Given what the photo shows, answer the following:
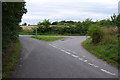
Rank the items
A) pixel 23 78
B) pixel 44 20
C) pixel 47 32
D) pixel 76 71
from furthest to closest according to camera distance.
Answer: pixel 44 20 → pixel 47 32 → pixel 76 71 → pixel 23 78

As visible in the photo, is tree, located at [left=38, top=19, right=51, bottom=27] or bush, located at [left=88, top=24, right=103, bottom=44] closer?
bush, located at [left=88, top=24, right=103, bottom=44]

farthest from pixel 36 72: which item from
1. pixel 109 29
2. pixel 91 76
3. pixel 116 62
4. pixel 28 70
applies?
pixel 109 29

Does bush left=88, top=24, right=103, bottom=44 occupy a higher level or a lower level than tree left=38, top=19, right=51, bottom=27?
lower

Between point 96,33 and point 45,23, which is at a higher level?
point 45,23

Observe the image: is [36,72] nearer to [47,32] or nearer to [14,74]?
[14,74]

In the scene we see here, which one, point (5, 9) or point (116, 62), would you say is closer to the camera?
point (5, 9)

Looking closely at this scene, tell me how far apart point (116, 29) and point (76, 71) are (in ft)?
33.6

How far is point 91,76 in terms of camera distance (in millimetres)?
7156

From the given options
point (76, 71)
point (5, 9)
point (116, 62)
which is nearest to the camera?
point (76, 71)

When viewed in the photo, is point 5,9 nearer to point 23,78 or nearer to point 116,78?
point 23,78

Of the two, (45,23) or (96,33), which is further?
(45,23)

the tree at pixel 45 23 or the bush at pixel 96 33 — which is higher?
the tree at pixel 45 23

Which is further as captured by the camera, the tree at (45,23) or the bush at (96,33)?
the tree at (45,23)

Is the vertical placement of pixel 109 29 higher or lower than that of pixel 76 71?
higher
